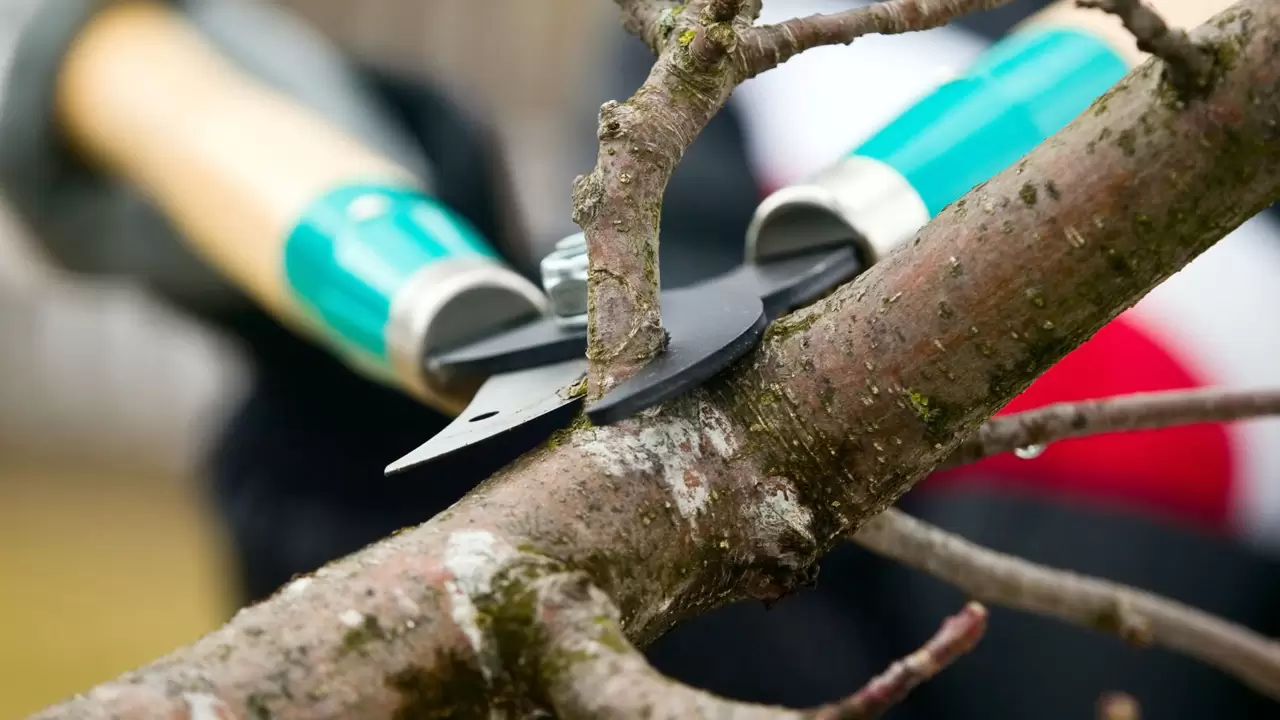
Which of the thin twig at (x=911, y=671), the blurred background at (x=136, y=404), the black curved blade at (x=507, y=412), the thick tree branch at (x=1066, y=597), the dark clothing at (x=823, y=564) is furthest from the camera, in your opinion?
the blurred background at (x=136, y=404)

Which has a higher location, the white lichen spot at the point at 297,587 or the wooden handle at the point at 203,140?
the wooden handle at the point at 203,140

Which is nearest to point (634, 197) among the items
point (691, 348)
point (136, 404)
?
point (691, 348)

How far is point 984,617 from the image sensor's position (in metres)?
0.15

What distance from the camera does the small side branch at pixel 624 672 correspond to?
14 centimetres

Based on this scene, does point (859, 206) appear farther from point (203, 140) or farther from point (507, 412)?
point (203, 140)

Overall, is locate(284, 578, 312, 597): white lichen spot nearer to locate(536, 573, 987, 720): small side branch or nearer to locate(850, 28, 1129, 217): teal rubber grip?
locate(536, 573, 987, 720): small side branch

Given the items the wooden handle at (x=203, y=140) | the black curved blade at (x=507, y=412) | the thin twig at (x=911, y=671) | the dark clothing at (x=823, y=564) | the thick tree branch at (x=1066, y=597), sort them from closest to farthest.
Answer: the thin twig at (x=911, y=671), the black curved blade at (x=507, y=412), the thick tree branch at (x=1066, y=597), the wooden handle at (x=203, y=140), the dark clothing at (x=823, y=564)

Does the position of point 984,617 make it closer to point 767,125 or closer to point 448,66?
point 767,125

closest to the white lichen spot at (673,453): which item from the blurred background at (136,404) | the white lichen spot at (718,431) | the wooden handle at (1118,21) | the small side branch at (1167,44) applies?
the white lichen spot at (718,431)

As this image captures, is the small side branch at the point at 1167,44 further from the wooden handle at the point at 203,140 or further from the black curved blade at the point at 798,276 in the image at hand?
the wooden handle at the point at 203,140

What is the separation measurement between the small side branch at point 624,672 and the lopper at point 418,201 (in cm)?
4

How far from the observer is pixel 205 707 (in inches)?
6.6

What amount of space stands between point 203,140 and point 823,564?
0.45 meters

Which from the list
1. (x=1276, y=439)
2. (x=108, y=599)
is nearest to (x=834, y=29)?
(x=1276, y=439)
